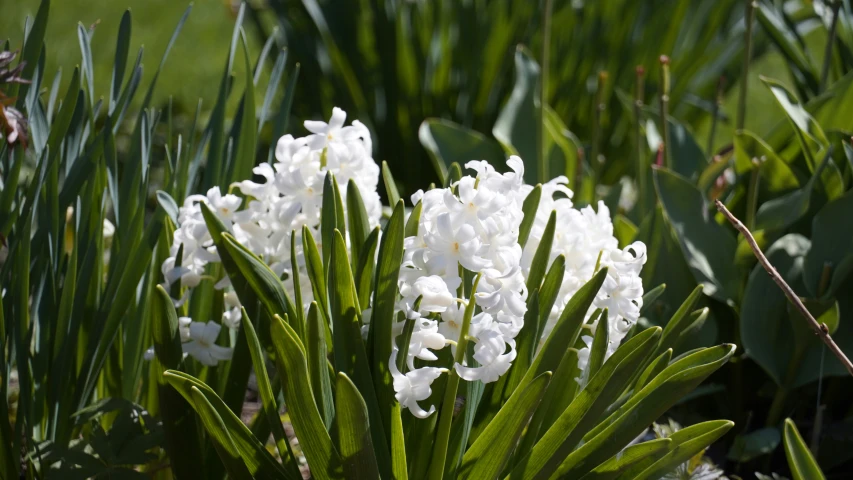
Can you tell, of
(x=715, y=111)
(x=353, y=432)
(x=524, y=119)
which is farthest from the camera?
(x=524, y=119)

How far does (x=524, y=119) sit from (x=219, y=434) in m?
1.33

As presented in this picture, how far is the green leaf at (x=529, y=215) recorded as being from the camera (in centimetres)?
111

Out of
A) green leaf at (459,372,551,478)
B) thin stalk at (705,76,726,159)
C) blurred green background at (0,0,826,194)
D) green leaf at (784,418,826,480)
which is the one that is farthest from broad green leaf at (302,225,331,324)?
blurred green background at (0,0,826,194)

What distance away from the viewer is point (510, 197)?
996 mm

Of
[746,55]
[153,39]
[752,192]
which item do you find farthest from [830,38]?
[153,39]

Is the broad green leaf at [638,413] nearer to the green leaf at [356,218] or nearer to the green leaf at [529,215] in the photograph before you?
the green leaf at [529,215]

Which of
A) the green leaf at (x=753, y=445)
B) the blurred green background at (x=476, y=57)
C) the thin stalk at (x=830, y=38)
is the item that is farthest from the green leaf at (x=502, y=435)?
the blurred green background at (x=476, y=57)

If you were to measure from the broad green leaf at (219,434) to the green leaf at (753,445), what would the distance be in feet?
2.76

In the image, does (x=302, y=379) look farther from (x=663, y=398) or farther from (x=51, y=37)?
(x=51, y=37)

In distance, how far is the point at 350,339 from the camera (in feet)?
3.30

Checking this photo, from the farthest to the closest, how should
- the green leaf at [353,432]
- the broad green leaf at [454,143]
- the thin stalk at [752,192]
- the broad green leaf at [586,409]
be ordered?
1. the broad green leaf at [454,143]
2. the thin stalk at [752,192]
3. the broad green leaf at [586,409]
4. the green leaf at [353,432]

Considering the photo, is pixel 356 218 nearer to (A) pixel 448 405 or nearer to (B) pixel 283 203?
(B) pixel 283 203

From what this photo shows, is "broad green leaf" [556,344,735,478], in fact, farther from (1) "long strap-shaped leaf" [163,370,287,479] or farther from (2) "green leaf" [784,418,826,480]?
(1) "long strap-shaped leaf" [163,370,287,479]

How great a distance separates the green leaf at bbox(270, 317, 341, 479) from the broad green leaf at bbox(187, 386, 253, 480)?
79 millimetres
